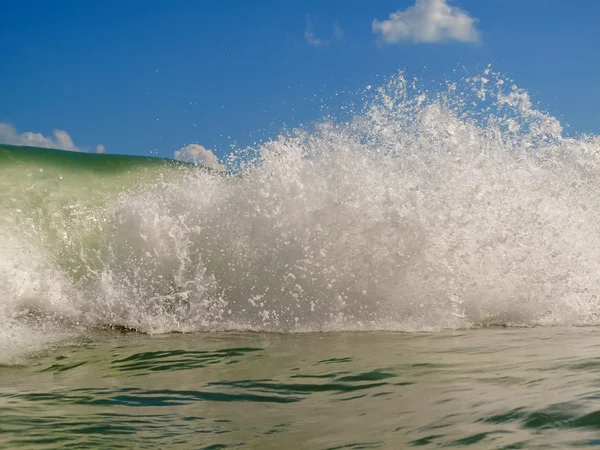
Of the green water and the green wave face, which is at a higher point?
the green wave face

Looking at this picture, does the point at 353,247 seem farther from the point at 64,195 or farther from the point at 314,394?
the point at 64,195

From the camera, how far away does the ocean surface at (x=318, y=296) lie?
279cm

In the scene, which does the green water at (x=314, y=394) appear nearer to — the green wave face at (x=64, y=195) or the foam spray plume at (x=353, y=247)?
the foam spray plume at (x=353, y=247)

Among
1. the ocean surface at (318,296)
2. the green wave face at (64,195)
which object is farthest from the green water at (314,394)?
the green wave face at (64,195)

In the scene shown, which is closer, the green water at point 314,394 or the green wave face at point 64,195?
the green water at point 314,394

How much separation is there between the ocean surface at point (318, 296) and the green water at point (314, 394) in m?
0.02

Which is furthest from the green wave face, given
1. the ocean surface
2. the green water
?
the green water

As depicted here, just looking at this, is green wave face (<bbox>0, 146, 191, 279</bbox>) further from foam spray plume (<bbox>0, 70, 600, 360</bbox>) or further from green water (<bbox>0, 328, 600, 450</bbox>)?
green water (<bbox>0, 328, 600, 450</bbox>)

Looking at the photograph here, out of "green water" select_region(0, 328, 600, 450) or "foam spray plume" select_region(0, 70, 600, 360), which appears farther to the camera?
"foam spray plume" select_region(0, 70, 600, 360)

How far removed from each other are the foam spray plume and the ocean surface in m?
0.02

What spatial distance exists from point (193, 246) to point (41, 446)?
479 cm

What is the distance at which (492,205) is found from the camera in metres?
6.81

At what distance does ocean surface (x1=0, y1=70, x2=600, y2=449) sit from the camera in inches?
110

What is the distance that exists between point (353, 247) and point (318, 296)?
1.82 ft
